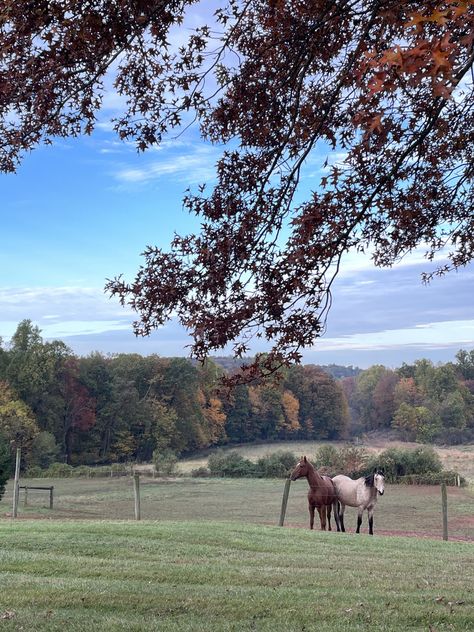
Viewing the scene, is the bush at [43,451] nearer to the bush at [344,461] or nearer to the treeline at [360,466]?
the treeline at [360,466]

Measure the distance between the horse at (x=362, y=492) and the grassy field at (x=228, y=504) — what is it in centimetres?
240

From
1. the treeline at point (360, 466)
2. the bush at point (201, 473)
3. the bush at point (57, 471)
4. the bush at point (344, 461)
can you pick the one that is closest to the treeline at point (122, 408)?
the bush at point (57, 471)

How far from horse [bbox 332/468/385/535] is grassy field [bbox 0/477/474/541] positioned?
2396 mm

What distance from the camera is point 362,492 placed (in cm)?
1661

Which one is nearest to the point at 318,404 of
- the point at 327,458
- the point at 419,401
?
the point at 419,401

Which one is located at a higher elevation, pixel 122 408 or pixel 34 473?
pixel 122 408

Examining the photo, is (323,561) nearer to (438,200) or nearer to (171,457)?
(438,200)

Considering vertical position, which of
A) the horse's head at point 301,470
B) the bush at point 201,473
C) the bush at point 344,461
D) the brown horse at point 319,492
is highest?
the horse's head at point 301,470

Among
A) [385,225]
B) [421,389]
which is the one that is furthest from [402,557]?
[421,389]

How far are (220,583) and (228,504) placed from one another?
19967 mm

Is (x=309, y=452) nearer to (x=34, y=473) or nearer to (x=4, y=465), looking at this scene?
(x=34, y=473)

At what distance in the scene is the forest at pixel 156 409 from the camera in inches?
1950

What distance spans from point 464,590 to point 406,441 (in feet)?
213

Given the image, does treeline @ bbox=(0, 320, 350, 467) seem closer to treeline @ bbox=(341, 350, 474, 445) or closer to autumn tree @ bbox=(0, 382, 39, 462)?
autumn tree @ bbox=(0, 382, 39, 462)
